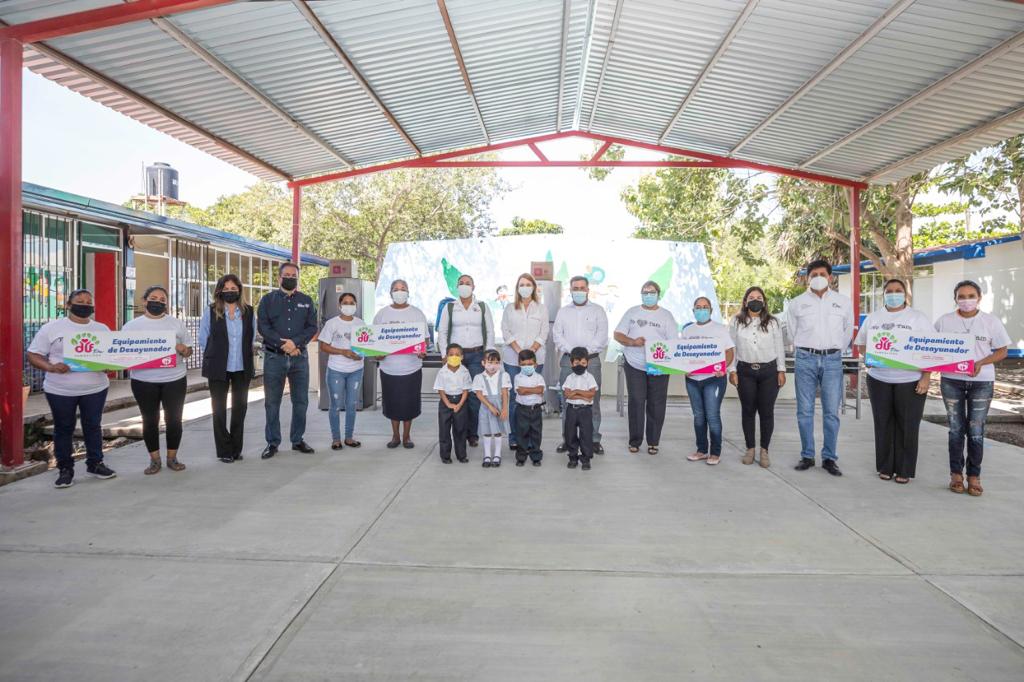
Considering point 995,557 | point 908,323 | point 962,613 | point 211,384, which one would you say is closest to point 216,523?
point 211,384

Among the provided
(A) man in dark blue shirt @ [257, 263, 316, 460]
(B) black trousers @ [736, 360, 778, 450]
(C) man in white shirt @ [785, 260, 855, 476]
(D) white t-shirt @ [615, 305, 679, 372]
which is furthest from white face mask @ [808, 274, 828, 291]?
(A) man in dark blue shirt @ [257, 263, 316, 460]

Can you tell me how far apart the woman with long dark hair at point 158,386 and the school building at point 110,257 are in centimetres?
505

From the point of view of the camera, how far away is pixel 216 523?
15.1 ft

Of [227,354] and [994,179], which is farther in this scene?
[994,179]

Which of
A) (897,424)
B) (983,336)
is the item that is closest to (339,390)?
(897,424)

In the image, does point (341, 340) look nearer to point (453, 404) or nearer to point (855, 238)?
point (453, 404)

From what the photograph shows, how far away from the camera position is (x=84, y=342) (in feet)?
18.5

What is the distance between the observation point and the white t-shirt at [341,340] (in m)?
6.98

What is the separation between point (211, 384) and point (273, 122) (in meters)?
4.49

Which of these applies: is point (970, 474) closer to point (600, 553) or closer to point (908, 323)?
point (908, 323)

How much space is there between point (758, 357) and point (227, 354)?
5094 mm

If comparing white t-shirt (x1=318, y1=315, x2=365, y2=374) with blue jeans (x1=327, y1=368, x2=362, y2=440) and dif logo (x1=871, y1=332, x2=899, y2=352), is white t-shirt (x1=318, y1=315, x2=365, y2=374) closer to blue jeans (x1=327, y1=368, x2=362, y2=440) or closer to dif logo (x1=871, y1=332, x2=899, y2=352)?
blue jeans (x1=327, y1=368, x2=362, y2=440)

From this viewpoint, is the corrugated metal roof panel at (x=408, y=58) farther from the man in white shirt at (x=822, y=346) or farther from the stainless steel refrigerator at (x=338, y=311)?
the man in white shirt at (x=822, y=346)

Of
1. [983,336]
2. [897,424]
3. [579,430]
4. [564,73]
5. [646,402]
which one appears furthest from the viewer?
[564,73]
